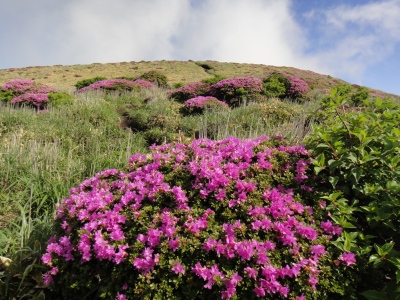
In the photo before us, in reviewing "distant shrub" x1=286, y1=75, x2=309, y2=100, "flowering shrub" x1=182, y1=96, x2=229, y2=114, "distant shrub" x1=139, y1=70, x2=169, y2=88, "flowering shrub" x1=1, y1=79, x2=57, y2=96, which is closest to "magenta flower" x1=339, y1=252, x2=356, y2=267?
"flowering shrub" x1=182, y1=96, x2=229, y2=114

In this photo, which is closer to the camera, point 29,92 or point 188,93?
point 188,93

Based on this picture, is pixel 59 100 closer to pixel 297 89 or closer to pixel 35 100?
pixel 35 100

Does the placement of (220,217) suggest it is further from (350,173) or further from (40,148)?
(40,148)

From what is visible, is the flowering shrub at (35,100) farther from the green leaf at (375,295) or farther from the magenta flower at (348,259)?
the green leaf at (375,295)

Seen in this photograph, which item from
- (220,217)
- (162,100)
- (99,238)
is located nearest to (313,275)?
(220,217)

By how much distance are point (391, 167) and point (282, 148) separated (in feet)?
3.25

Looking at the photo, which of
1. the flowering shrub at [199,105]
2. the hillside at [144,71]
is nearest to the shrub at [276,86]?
the flowering shrub at [199,105]

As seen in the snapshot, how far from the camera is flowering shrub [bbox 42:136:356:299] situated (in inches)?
81.2

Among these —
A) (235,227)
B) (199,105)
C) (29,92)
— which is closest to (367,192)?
(235,227)

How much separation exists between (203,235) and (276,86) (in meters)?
14.6

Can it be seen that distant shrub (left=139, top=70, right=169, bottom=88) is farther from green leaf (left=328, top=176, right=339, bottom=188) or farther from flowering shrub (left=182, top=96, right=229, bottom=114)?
green leaf (left=328, top=176, right=339, bottom=188)

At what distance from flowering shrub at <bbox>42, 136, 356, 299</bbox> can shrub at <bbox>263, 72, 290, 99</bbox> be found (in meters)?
13.1

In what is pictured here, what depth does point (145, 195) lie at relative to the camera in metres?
2.68

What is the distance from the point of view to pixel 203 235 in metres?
2.24
